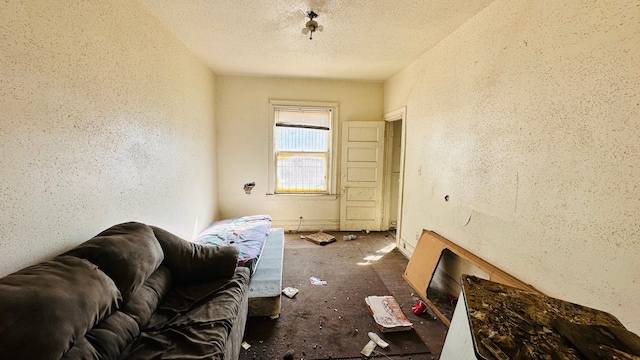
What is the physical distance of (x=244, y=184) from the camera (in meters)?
4.33

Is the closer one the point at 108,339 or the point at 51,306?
the point at 51,306

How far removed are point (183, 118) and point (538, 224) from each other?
11.1 feet

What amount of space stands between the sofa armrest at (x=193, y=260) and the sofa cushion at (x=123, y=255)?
0.25 metres

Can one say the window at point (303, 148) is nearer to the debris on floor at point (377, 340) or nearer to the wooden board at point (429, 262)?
the wooden board at point (429, 262)

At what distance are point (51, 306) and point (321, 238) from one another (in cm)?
329

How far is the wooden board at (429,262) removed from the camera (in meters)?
2.04

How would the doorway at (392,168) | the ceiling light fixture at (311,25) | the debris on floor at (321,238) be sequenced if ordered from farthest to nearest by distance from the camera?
the doorway at (392,168)
the debris on floor at (321,238)
the ceiling light fixture at (311,25)

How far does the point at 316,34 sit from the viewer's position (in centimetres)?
258

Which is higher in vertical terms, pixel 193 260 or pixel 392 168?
pixel 392 168

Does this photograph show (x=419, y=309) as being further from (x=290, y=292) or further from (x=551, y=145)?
(x=551, y=145)

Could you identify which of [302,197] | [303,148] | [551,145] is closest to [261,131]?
[303,148]

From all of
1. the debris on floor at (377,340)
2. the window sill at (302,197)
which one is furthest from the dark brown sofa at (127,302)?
the window sill at (302,197)

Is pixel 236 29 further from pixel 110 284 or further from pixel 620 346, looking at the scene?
pixel 620 346

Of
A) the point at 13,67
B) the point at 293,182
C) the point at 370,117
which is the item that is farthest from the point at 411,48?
the point at 13,67
